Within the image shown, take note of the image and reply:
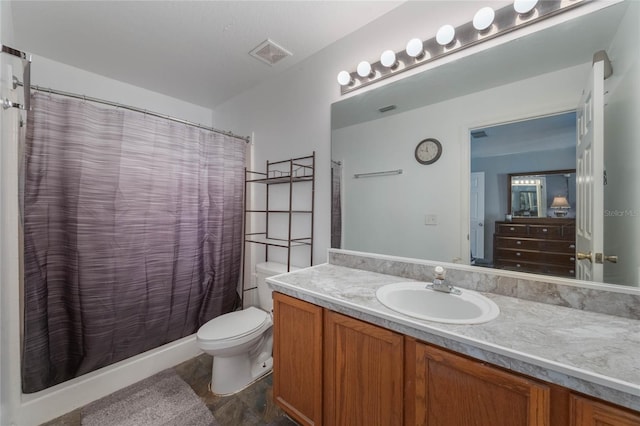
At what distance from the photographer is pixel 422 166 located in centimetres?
135

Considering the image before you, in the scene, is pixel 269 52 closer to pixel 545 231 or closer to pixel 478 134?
pixel 478 134

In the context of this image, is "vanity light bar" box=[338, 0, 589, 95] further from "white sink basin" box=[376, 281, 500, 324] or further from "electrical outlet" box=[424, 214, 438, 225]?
"white sink basin" box=[376, 281, 500, 324]

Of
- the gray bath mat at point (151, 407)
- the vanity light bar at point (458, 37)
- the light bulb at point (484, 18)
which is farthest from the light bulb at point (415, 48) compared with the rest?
the gray bath mat at point (151, 407)

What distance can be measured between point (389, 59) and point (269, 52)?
3.04 ft

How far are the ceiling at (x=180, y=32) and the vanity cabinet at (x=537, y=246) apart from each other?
4.60ft

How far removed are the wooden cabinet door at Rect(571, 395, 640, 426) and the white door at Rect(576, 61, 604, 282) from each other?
1.85ft

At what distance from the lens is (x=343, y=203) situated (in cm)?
168

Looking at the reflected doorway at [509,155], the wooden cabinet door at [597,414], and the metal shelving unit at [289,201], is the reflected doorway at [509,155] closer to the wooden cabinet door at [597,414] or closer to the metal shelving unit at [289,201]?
the wooden cabinet door at [597,414]

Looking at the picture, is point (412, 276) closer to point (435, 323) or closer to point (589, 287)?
point (435, 323)

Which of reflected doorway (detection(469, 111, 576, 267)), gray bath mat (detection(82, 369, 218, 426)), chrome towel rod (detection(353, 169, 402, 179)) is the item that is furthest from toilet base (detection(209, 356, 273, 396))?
reflected doorway (detection(469, 111, 576, 267))

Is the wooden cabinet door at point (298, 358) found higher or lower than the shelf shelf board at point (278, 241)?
lower

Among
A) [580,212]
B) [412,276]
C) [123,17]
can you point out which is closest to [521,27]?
[580,212]

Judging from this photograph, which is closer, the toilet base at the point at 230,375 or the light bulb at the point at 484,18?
the light bulb at the point at 484,18

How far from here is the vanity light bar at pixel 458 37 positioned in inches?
40.7
